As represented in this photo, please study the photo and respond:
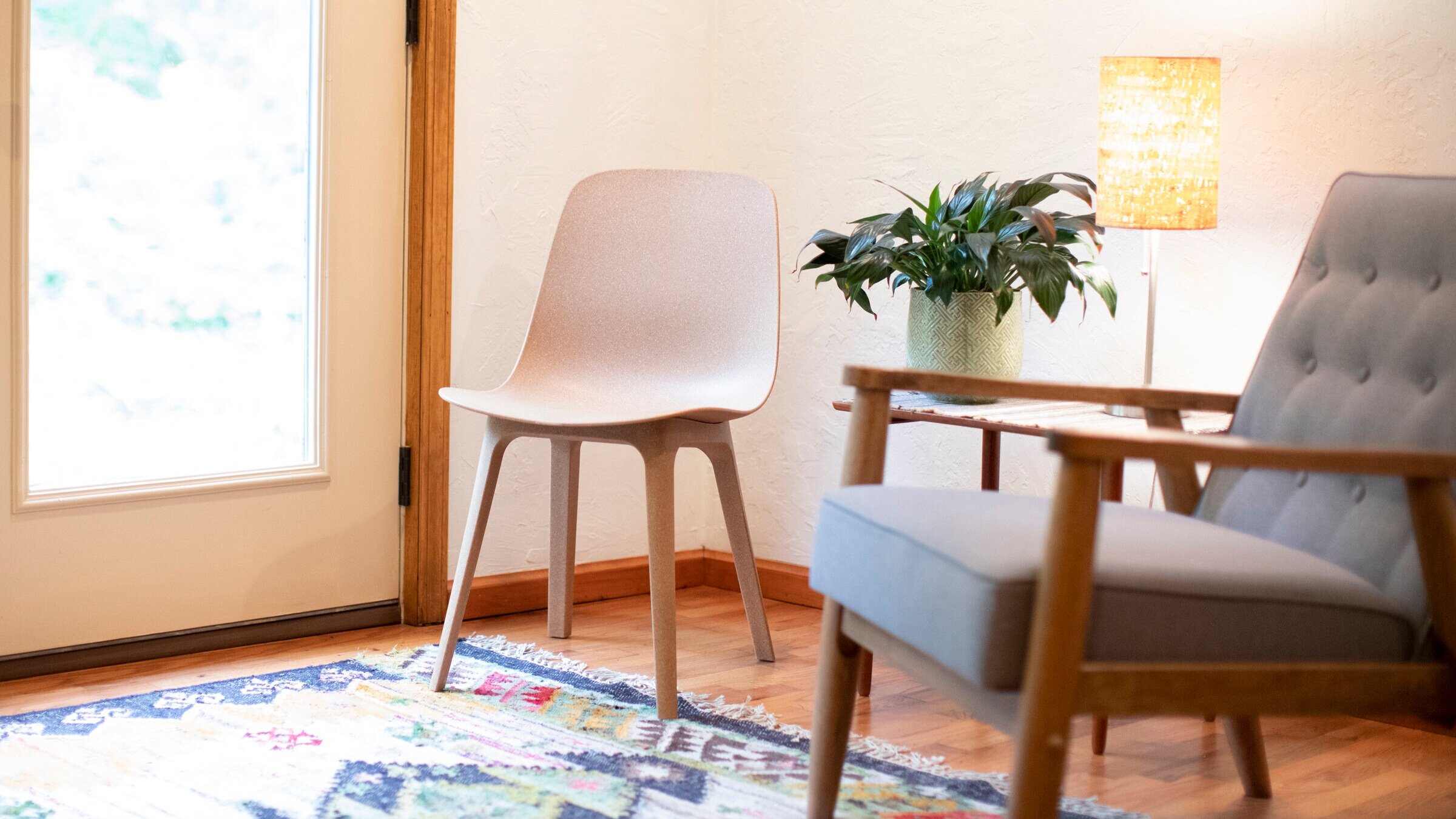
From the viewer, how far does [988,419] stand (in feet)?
6.47

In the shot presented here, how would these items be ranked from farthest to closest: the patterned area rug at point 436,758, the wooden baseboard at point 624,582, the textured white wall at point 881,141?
the wooden baseboard at point 624,582 < the textured white wall at point 881,141 < the patterned area rug at point 436,758

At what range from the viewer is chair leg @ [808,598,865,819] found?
4.84 ft

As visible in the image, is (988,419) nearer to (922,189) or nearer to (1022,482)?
(1022,482)

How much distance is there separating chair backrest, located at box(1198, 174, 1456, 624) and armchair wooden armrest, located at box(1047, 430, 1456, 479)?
0.21 metres

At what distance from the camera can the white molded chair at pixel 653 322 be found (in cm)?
222

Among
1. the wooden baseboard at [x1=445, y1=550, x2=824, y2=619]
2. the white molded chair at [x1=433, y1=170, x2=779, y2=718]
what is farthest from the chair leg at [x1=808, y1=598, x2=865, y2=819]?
the wooden baseboard at [x1=445, y1=550, x2=824, y2=619]

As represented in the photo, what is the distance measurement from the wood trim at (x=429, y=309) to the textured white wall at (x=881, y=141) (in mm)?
63

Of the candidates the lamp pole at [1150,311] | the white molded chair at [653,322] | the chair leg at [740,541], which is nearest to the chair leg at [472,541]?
the white molded chair at [653,322]

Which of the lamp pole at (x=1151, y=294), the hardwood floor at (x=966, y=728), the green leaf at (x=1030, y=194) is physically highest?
the green leaf at (x=1030, y=194)

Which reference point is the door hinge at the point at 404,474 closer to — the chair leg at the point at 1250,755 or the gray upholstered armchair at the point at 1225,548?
the gray upholstered armchair at the point at 1225,548

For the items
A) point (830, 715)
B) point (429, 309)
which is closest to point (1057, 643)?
point (830, 715)

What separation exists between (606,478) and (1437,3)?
177cm

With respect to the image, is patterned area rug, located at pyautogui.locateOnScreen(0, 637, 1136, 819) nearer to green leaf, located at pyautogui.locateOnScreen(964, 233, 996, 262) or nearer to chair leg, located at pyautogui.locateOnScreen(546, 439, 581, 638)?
chair leg, located at pyautogui.locateOnScreen(546, 439, 581, 638)

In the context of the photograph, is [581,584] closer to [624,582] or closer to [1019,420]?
[624,582]
